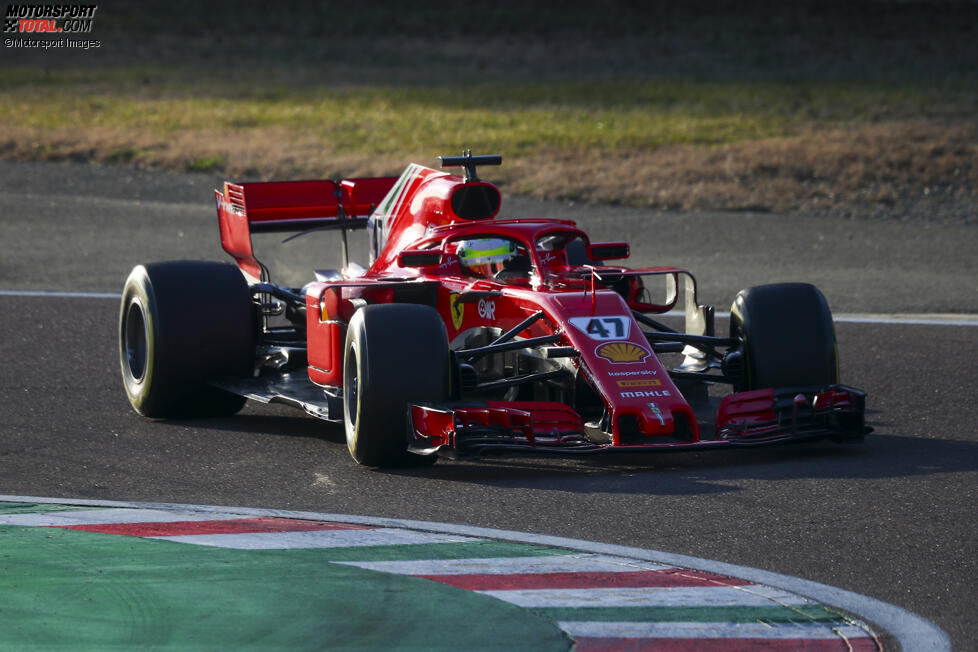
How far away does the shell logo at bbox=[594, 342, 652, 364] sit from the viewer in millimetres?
7741

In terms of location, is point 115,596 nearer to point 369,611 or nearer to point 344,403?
point 369,611

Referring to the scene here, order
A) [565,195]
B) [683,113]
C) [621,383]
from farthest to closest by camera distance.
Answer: [683,113]
[565,195]
[621,383]

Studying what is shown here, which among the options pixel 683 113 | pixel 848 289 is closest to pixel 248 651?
pixel 848 289

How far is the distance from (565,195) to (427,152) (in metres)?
3.34

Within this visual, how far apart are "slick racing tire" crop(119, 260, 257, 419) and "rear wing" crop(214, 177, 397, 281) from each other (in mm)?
1100

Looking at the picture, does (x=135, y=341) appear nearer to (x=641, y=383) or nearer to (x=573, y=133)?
(x=641, y=383)

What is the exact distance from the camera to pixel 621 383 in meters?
7.60

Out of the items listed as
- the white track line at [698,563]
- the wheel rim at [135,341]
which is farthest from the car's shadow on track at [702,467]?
the wheel rim at [135,341]

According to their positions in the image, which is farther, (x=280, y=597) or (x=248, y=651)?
(x=280, y=597)

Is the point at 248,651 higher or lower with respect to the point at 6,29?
lower

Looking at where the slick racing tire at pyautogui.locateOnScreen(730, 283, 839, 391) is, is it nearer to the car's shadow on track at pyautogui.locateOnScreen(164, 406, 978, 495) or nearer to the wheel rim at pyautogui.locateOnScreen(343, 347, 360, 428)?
the car's shadow on track at pyautogui.locateOnScreen(164, 406, 978, 495)

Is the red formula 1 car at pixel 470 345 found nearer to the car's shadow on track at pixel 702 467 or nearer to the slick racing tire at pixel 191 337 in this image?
the slick racing tire at pixel 191 337

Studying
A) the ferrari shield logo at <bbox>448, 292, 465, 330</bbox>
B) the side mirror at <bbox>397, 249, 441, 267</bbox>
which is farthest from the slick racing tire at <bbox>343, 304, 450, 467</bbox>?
the side mirror at <bbox>397, 249, 441, 267</bbox>

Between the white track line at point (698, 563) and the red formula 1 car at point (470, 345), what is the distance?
0.84 metres
